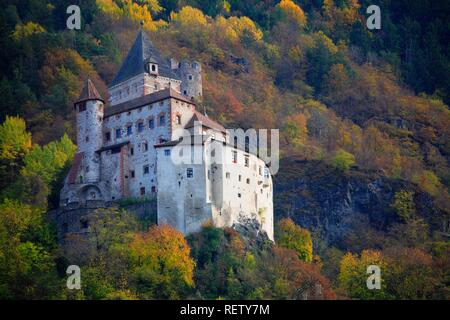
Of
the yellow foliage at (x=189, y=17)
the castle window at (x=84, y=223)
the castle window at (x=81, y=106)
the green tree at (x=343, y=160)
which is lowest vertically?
the castle window at (x=84, y=223)

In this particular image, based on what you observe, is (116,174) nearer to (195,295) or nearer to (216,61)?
(195,295)

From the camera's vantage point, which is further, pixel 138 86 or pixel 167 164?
pixel 138 86

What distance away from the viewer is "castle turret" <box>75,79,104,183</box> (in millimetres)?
85812

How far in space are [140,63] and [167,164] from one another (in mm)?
17803

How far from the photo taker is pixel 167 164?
7962 cm

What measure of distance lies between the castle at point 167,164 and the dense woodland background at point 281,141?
187 cm

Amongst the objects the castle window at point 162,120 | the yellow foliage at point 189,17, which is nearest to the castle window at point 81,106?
the castle window at point 162,120

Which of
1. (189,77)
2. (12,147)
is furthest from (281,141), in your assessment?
(12,147)

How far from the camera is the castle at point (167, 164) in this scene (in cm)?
7906

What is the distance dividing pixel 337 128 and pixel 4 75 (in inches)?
1381

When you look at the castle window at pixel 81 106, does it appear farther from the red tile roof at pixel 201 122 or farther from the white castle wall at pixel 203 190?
the white castle wall at pixel 203 190

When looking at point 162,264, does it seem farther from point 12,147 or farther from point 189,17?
point 189,17

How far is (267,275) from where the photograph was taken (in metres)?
79.5

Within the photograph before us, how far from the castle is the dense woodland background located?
6.15 feet
